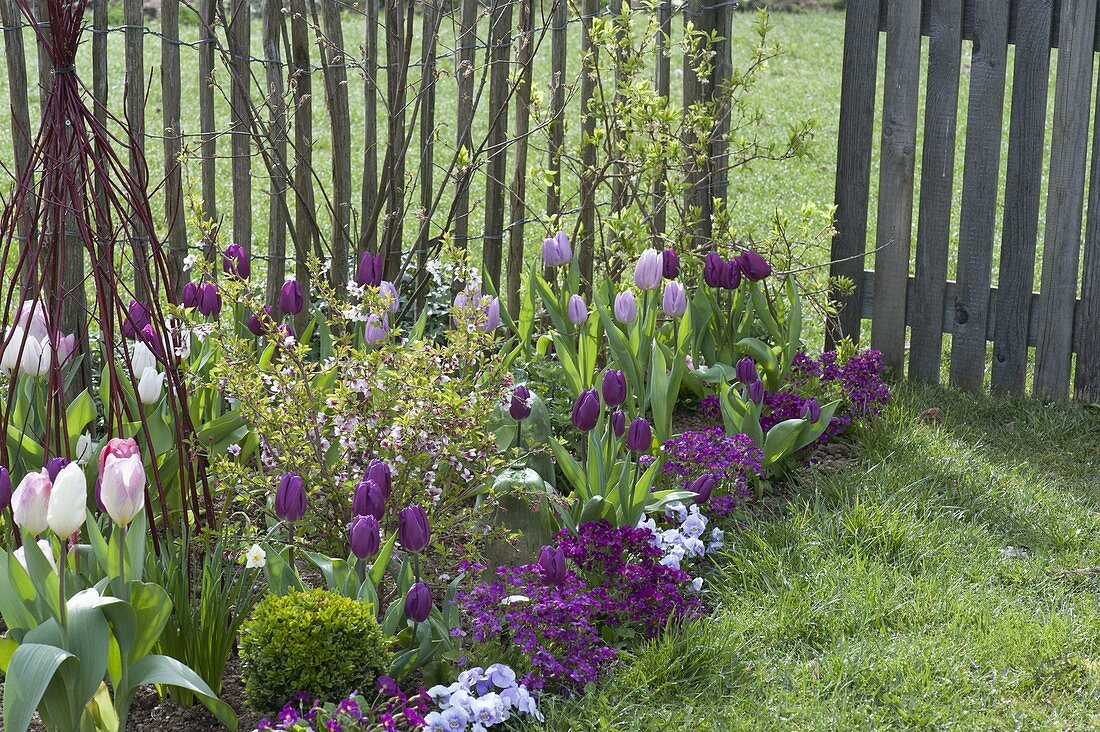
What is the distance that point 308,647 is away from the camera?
228 cm

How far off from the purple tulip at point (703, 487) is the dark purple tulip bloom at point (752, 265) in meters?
0.93

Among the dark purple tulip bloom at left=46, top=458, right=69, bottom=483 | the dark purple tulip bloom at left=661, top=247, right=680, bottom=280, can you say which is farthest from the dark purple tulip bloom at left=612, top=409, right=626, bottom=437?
the dark purple tulip bloom at left=46, top=458, right=69, bottom=483

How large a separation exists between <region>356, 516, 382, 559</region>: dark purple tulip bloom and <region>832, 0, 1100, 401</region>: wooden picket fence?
274cm

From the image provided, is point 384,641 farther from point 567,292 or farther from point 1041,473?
point 1041,473

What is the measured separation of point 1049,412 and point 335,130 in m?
2.77

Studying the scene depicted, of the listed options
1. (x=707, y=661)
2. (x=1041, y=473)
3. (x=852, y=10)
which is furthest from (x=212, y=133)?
(x=1041, y=473)

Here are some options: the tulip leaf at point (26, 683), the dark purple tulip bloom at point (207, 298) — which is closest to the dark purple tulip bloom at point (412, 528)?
the tulip leaf at point (26, 683)

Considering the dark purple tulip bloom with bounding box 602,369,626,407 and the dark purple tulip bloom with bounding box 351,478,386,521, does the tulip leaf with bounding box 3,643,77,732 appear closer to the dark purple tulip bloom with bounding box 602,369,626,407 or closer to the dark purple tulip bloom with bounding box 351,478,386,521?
the dark purple tulip bloom with bounding box 351,478,386,521

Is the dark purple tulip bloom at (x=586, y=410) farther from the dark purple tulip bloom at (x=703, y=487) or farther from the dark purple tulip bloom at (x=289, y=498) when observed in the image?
the dark purple tulip bloom at (x=289, y=498)

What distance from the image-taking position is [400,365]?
2.73 metres

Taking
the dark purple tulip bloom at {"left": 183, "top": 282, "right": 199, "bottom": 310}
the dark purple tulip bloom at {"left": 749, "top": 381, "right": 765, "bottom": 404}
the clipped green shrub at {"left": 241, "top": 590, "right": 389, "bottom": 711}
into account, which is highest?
the dark purple tulip bloom at {"left": 183, "top": 282, "right": 199, "bottom": 310}

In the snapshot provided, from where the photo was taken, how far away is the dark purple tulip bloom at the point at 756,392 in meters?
3.52

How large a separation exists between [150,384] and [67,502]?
0.83 metres

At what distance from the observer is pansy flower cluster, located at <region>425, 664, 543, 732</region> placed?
2318 millimetres
